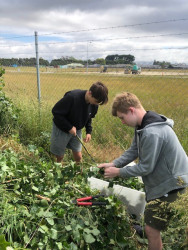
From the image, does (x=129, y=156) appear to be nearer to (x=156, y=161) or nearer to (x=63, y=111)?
(x=156, y=161)

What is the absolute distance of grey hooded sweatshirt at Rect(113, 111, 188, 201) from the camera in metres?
1.82

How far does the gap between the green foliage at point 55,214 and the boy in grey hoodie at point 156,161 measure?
12.0 inches

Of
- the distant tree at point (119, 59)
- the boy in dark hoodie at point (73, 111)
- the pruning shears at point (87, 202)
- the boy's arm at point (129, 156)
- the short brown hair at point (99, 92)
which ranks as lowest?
the pruning shears at point (87, 202)

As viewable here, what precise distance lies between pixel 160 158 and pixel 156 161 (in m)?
0.04

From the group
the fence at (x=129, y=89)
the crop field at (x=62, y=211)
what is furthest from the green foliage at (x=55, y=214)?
the fence at (x=129, y=89)

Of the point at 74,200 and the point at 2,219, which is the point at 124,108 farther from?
the point at 2,219

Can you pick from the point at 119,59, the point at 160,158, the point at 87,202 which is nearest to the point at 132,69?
the point at 119,59

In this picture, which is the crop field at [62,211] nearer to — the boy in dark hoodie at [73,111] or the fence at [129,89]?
the fence at [129,89]

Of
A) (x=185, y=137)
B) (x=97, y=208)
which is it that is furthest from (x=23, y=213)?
(x=185, y=137)

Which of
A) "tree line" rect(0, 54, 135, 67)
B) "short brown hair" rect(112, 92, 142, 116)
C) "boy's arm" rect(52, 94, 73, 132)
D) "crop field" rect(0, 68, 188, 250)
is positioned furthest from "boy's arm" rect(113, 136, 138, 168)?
"tree line" rect(0, 54, 135, 67)

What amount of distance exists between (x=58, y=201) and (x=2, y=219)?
1.58 ft

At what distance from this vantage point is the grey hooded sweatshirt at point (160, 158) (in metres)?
1.82

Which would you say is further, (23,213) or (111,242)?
(111,242)

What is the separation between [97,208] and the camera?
2238 millimetres
